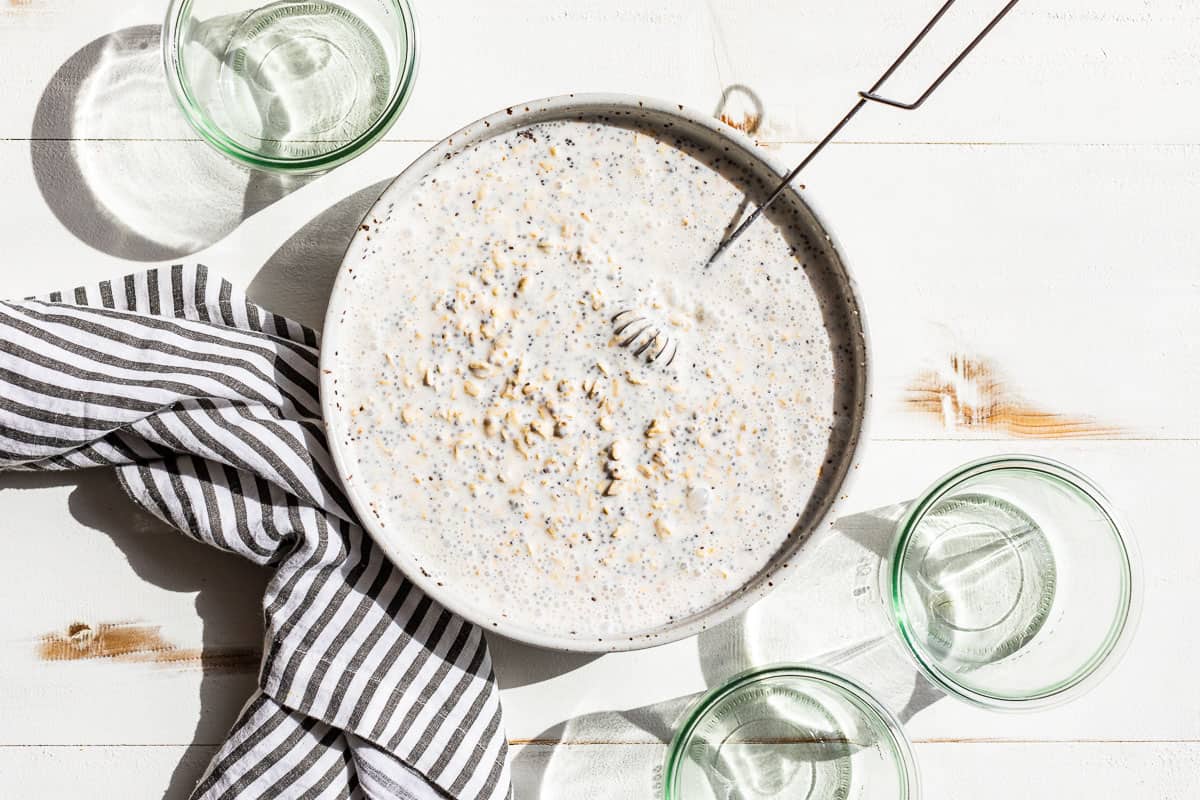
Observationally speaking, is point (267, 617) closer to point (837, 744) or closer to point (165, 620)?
point (165, 620)

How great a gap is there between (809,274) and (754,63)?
0.67ft

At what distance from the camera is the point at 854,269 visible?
72 centimetres

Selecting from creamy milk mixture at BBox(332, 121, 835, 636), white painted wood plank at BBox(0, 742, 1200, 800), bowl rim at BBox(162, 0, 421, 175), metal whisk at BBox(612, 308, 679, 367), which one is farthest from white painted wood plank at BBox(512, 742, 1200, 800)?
bowl rim at BBox(162, 0, 421, 175)

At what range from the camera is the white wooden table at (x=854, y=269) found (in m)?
0.74

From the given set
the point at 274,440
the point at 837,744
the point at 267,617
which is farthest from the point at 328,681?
the point at 837,744

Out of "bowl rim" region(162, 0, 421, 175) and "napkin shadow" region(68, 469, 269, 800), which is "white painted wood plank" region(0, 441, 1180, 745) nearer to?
"napkin shadow" region(68, 469, 269, 800)

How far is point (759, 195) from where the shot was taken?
25.3 inches

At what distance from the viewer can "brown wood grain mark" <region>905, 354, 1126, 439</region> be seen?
76 cm

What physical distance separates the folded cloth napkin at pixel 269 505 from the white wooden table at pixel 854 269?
0.05m

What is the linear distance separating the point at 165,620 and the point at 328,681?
5.9 inches

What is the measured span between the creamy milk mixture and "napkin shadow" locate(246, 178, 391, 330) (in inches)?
4.5

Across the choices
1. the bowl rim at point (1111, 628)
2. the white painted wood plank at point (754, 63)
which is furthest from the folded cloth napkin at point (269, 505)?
the bowl rim at point (1111, 628)

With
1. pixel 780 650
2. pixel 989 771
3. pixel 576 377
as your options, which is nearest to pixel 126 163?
pixel 576 377

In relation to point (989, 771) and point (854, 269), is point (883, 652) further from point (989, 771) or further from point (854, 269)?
point (854, 269)
